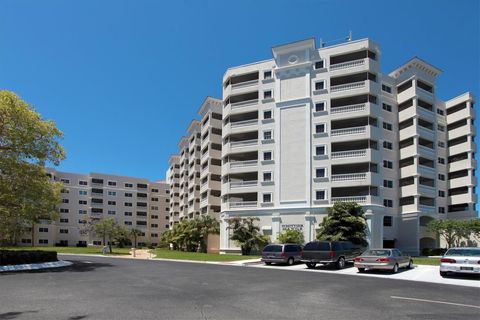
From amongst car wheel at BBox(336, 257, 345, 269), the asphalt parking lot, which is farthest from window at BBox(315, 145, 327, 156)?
the asphalt parking lot

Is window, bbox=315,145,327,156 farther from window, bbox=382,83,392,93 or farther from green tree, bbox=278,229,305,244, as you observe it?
window, bbox=382,83,392,93

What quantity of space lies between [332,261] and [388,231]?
27174 millimetres

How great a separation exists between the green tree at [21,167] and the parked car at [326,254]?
17665 millimetres

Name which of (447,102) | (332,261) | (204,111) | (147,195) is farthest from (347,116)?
(147,195)

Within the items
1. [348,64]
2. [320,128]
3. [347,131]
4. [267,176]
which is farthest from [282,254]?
[348,64]

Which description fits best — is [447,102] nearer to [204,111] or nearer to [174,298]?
[204,111]

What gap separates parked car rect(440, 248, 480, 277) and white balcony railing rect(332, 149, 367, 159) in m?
27.9

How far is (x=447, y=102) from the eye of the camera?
205 feet

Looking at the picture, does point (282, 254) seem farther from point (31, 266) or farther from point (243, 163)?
point (243, 163)

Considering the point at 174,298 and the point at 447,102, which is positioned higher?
the point at 447,102

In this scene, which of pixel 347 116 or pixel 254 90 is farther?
pixel 254 90

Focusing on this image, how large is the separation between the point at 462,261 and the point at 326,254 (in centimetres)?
871

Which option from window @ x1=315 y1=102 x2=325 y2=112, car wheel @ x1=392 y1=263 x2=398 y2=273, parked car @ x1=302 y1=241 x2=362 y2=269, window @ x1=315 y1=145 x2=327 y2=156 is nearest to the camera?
car wheel @ x1=392 y1=263 x2=398 y2=273

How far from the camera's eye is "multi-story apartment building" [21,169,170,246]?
354ft
